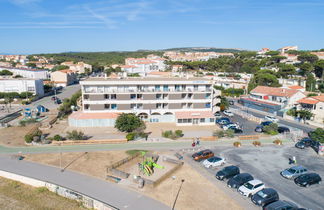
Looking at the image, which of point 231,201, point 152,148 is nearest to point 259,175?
point 231,201

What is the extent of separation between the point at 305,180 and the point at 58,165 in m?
31.3

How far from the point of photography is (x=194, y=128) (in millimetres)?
49594

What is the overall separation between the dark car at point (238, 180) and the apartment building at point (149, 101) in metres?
24.5

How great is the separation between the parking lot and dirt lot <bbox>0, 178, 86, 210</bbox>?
17637 mm

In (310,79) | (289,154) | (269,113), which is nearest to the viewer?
(289,154)

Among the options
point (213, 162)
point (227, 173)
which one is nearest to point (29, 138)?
point (213, 162)

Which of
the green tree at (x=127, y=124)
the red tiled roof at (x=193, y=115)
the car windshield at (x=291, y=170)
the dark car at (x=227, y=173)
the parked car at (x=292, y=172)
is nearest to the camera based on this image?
the dark car at (x=227, y=173)

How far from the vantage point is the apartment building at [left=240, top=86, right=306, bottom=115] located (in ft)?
201

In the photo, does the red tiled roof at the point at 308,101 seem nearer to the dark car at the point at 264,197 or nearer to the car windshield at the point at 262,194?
the dark car at the point at 264,197

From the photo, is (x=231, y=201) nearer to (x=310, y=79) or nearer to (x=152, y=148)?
(x=152, y=148)

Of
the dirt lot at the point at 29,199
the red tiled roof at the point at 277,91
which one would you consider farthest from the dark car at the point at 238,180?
the red tiled roof at the point at 277,91

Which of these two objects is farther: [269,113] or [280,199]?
[269,113]

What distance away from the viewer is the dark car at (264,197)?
23.0 meters

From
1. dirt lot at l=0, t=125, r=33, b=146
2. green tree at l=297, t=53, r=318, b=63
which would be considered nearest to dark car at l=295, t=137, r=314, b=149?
dirt lot at l=0, t=125, r=33, b=146
